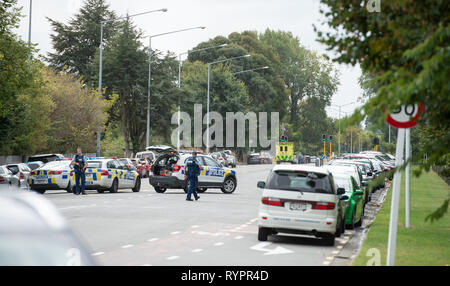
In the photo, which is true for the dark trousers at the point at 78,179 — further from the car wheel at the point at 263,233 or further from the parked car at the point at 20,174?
the car wheel at the point at 263,233

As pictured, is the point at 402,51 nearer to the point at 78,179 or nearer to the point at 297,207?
the point at 297,207

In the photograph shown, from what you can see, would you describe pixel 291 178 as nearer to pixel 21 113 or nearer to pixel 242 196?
pixel 242 196

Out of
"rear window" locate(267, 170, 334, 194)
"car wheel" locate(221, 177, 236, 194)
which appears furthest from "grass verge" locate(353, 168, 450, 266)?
"car wheel" locate(221, 177, 236, 194)

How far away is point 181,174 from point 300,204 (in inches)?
668

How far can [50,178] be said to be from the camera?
30359 millimetres

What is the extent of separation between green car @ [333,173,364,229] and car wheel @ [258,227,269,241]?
3268 millimetres

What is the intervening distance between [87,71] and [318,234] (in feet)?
198

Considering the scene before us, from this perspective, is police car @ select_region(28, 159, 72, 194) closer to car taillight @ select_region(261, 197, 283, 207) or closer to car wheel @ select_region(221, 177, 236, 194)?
car wheel @ select_region(221, 177, 236, 194)

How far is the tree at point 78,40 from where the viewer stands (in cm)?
7350

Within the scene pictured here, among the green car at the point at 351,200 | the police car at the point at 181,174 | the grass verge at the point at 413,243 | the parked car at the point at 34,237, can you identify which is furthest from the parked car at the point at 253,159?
the parked car at the point at 34,237

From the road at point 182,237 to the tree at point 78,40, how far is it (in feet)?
165

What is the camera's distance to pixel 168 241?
14.6 metres
